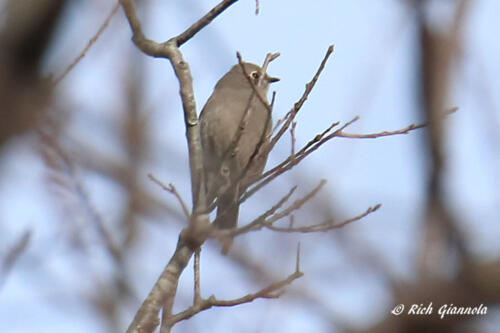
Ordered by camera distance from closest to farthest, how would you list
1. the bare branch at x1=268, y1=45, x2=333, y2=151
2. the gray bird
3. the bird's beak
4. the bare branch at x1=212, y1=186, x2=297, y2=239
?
the bare branch at x1=212, y1=186, x2=297, y2=239 < the bare branch at x1=268, y1=45, x2=333, y2=151 < the gray bird < the bird's beak

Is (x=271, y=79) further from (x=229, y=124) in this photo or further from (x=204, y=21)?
(x=204, y=21)

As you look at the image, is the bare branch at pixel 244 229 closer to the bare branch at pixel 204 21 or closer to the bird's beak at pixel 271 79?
the bare branch at pixel 204 21

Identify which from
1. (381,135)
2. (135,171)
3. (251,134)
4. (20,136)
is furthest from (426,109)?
(135,171)

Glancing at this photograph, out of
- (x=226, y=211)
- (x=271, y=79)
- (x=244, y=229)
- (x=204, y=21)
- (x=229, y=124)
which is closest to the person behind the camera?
(x=244, y=229)

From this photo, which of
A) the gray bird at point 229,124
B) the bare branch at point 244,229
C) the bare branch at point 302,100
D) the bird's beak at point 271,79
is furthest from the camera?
the bird's beak at point 271,79

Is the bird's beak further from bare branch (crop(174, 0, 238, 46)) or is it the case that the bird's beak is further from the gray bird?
bare branch (crop(174, 0, 238, 46))

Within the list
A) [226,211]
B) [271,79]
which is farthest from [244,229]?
[271,79]

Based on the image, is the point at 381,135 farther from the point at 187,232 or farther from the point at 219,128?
the point at 219,128

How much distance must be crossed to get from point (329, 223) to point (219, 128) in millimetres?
2043

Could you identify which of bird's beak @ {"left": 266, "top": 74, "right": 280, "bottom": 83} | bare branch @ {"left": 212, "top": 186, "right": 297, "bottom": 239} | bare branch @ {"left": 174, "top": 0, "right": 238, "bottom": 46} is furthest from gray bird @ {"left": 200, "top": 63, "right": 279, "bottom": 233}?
bare branch @ {"left": 212, "top": 186, "right": 297, "bottom": 239}

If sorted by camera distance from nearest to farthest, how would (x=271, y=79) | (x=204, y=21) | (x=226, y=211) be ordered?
(x=226, y=211)
(x=204, y=21)
(x=271, y=79)

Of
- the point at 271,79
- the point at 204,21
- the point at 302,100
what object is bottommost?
the point at 302,100

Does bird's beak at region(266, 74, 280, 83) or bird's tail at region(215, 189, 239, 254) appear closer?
bird's tail at region(215, 189, 239, 254)

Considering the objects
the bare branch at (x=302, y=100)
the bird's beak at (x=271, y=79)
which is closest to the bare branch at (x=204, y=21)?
the bare branch at (x=302, y=100)
